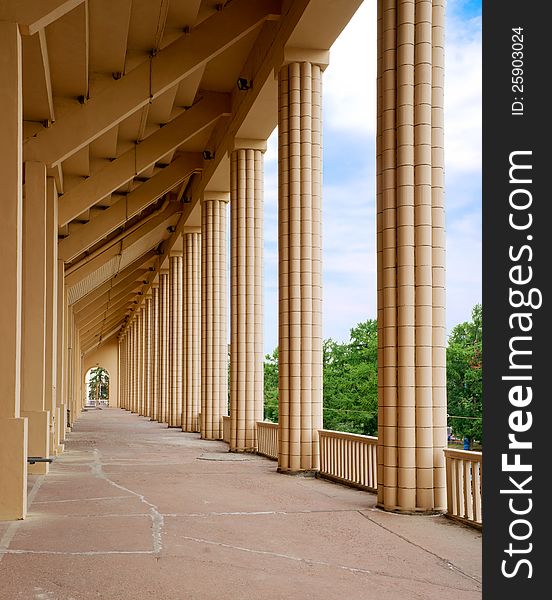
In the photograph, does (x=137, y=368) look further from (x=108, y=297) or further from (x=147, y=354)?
(x=108, y=297)

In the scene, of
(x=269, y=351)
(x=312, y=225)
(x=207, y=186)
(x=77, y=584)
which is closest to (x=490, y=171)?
(x=77, y=584)

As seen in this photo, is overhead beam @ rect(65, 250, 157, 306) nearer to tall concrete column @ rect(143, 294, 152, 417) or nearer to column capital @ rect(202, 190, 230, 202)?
tall concrete column @ rect(143, 294, 152, 417)

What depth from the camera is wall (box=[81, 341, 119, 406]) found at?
262ft

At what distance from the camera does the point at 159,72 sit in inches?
635

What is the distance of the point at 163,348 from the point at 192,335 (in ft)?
37.4

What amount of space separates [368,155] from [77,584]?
8456 centimetres

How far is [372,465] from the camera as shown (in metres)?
12.1

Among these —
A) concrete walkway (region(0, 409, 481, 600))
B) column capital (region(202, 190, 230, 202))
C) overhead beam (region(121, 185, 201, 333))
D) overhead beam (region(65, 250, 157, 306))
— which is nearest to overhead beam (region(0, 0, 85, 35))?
concrete walkway (region(0, 409, 481, 600))

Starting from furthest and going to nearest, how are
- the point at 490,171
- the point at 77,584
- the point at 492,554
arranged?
the point at 77,584 → the point at 490,171 → the point at 492,554

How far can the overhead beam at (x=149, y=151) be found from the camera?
21156 mm

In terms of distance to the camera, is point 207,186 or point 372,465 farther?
point 207,186

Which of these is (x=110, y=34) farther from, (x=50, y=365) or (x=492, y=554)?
(x=492, y=554)

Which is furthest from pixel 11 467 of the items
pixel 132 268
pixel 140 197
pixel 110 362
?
pixel 110 362

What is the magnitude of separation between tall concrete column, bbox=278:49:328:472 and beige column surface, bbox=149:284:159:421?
28155mm
